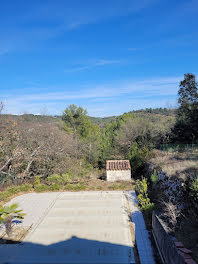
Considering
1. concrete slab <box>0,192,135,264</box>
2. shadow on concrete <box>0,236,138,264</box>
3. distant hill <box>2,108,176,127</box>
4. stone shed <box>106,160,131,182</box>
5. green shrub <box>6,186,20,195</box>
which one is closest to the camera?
shadow on concrete <box>0,236,138,264</box>

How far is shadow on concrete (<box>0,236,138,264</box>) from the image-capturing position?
5523 millimetres

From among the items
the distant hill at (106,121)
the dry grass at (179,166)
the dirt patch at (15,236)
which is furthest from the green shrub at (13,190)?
the dry grass at (179,166)

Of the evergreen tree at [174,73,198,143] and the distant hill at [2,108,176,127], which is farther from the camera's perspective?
the evergreen tree at [174,73,198,143]

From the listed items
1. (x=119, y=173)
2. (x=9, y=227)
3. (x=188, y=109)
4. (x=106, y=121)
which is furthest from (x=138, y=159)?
(x=106, y=121)

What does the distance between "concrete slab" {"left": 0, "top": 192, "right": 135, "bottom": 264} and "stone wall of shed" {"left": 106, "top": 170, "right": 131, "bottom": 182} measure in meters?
4.31

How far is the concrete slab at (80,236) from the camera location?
5668 millimetres

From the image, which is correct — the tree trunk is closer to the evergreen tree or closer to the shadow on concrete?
the shadow on concrete

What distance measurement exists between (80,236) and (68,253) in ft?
3.18

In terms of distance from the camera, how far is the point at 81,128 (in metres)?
26.1

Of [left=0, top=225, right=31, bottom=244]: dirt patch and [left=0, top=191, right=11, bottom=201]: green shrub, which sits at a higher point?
[left=0, top=191, right=11, bottom=201]: green shrub

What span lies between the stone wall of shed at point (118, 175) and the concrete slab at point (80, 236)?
4307 mm

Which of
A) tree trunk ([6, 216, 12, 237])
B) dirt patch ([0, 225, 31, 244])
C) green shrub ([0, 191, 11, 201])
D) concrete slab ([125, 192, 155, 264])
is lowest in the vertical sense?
dirt patch ([0, 225, 31, 244])

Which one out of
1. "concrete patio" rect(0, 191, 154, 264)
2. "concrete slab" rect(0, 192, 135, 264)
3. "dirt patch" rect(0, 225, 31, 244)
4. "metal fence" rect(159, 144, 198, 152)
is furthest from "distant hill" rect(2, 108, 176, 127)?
"dirt patch" rect(0, 225, 31, 244)

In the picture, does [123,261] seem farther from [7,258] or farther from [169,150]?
[169,150]
